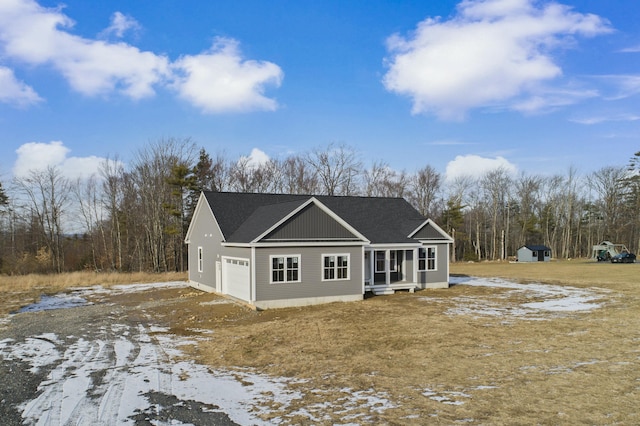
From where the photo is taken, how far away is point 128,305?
21.4 meters

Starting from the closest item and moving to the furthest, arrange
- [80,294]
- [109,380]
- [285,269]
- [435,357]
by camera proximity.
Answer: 1. [109,380]
2. [435,357]
3. [285,269]
4. [80,294]

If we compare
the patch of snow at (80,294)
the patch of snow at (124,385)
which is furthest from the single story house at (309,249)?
the patch of snow at (124,385)

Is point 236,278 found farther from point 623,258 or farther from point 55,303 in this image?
point 623,258

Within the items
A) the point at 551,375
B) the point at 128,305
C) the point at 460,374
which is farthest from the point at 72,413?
the point at 128,305

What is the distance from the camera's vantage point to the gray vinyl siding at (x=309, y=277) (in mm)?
19500

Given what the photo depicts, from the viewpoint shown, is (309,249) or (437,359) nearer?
(437,359)

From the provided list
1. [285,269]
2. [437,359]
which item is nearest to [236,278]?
[285,269]

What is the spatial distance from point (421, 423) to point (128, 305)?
58.9 ft

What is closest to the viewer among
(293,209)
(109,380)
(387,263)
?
(109,380)

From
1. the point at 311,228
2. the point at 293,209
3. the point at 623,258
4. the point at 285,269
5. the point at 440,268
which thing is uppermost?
the point at 293,209

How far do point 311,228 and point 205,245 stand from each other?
8397 millimetres

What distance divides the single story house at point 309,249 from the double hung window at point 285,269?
22 mm

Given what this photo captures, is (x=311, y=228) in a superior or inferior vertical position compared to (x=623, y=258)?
superior

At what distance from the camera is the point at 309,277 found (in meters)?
20.4
